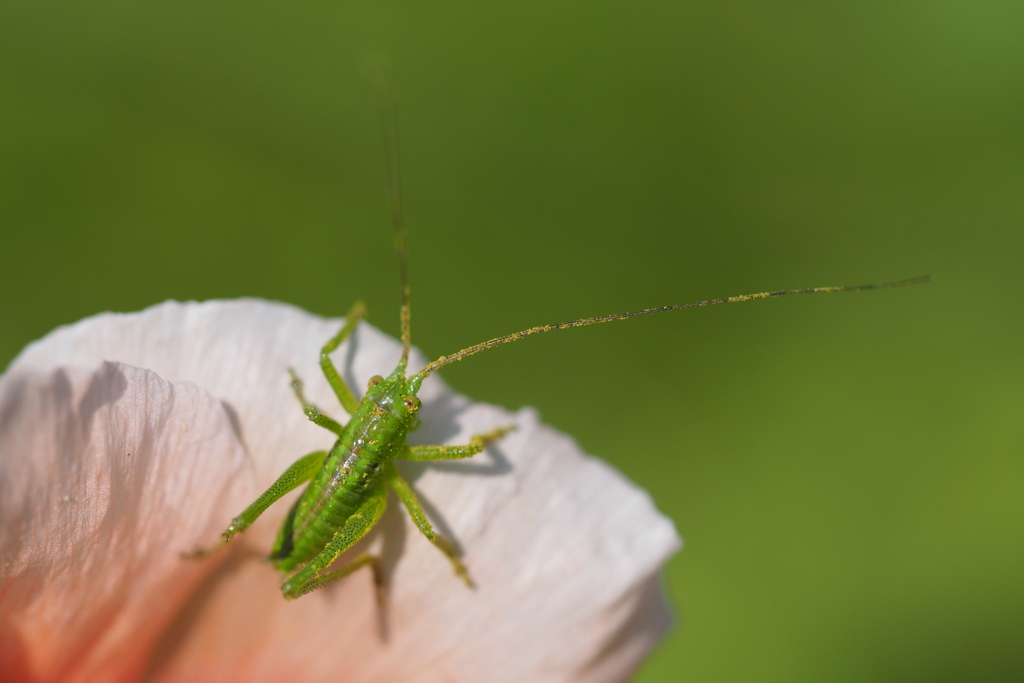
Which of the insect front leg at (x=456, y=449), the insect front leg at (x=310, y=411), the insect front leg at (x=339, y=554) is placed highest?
the insect front leg at (x=310, y=411)

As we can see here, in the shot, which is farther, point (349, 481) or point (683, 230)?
point (683, 230)

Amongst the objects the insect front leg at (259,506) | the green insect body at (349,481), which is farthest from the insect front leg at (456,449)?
the insect front leg at (259,506)

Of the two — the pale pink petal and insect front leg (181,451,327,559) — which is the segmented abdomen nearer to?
insect front leg (181,451,327,559)

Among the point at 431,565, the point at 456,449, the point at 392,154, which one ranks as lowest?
the point at 431,565

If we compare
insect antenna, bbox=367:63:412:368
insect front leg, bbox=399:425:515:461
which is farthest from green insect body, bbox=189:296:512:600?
insect antenna, bbox=367:63:412:368

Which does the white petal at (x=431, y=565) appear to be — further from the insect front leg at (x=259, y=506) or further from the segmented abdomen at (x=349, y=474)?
the segmented abdomen at (x=349, y=474)

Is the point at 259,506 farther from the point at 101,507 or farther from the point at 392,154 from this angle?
the point at 392,154

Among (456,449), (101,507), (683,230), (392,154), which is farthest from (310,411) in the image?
(683,230)

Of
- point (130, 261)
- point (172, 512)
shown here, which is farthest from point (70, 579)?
point (130, 261)
